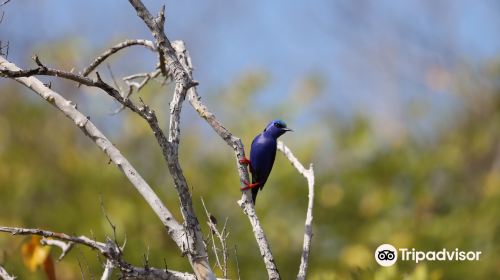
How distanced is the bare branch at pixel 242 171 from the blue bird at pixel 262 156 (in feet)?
0.49

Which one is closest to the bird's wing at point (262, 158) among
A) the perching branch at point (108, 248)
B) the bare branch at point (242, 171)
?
the bare branch at point (242, 171)

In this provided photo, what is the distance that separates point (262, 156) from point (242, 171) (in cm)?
45

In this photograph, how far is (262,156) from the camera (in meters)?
4.52

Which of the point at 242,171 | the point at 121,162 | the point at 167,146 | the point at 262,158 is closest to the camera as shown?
the point at 167,146

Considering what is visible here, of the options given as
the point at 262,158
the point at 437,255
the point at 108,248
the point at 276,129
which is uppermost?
the point at 437,255

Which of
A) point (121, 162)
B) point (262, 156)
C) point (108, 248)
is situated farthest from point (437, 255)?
point (108, 248)

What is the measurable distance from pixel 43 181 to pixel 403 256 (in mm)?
5244

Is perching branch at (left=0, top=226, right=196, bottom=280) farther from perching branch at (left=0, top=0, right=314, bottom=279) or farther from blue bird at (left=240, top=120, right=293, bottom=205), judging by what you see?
blue bird at (left=240, top=120, right=293, bottom=205)

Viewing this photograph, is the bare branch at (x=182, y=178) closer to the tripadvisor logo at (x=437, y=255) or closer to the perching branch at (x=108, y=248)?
the perching branch at (x=108, y=248)

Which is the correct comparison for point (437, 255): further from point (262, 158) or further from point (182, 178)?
point (182, 178)

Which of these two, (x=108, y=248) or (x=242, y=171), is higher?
(x=242, y=171)

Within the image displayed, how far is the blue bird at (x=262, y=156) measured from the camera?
4.40 meters

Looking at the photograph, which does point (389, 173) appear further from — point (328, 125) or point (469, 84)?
point (469, 84)

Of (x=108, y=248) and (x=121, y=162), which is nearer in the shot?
(x=108, y=248)
